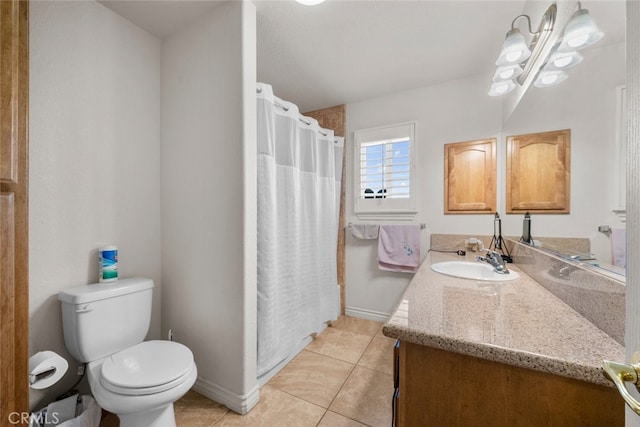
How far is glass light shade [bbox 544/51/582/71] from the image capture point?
882 mm

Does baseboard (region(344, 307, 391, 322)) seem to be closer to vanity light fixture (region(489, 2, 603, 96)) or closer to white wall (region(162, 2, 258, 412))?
white wall (region(162, 2, 258, 412))

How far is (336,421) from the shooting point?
4.14ft

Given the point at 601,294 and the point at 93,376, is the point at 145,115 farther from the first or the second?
the point at 601,294

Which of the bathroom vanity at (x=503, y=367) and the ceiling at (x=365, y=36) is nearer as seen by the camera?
the bathroom vanity at (x=503, y=367)

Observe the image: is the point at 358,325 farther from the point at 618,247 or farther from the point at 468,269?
the point at 618,247

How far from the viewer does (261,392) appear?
58.1 inches

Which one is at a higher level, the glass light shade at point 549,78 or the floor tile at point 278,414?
the glass light shade at point 549,78

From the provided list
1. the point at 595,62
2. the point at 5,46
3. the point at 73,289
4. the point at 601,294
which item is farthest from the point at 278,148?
the point at 601,294

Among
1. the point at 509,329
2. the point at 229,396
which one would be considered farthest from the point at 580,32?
the point at 229,396

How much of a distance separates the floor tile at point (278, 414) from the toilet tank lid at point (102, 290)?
858mm

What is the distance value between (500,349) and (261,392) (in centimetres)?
144

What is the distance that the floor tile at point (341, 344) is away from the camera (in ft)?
6.08

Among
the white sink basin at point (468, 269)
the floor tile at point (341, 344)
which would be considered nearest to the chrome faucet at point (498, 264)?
the white sink basin at point (468, 269)

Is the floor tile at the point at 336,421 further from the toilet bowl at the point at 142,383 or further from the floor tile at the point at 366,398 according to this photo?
the toilet bowl at the point at 142,383
